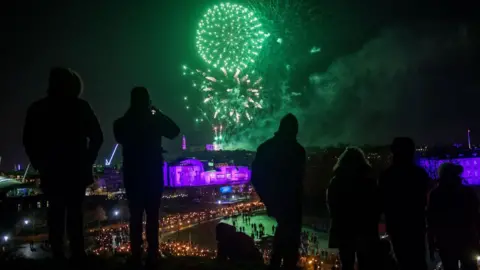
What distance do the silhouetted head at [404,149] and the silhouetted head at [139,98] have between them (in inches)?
136

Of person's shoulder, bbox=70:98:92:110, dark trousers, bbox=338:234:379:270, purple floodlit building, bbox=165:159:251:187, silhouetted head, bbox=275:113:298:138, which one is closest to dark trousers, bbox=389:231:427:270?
dark trousers, bbox=338:234:379:270

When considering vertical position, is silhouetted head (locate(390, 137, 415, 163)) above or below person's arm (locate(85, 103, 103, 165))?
below

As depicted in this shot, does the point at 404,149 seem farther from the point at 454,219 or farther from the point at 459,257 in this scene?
the point at 459,257

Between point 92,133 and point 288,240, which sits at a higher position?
point 92,133

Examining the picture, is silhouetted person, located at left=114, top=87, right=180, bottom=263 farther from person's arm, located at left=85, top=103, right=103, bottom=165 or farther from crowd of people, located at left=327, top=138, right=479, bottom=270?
Answer: crowd of people, located at left=327, top=138, right=479, bottom=270

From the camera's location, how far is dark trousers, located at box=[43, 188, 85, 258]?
4773 millimetres

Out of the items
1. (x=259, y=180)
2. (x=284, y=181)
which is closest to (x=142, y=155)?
(x=259, y=180)

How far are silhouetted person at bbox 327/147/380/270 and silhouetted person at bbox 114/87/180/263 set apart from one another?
242 centimetres

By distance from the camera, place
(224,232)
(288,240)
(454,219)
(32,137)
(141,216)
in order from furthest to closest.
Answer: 1. (224,232)
2. (454,219)
3. (141,216)
4. (288,240)
5. (32,137)

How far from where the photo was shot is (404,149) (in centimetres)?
510

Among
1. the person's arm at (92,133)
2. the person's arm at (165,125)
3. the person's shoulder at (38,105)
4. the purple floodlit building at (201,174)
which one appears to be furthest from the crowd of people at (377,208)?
the purple floodlit building at (201,174)

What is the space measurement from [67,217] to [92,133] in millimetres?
1127

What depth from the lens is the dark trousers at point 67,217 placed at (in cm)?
477

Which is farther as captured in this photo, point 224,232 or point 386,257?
point 224,232
